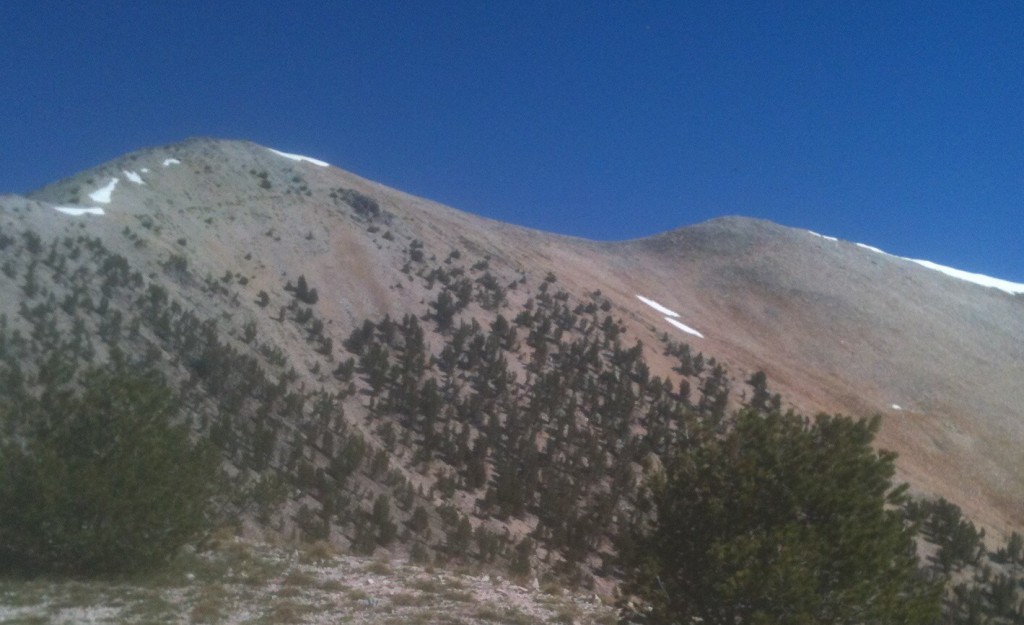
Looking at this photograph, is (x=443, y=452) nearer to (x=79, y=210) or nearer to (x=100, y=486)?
(x=79, y=210)

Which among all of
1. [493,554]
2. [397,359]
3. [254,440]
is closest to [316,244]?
[397,359]

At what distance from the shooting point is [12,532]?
456 inches

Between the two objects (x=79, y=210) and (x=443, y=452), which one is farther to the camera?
(x=79, y=210)

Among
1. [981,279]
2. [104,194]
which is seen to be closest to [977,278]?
[981,279]

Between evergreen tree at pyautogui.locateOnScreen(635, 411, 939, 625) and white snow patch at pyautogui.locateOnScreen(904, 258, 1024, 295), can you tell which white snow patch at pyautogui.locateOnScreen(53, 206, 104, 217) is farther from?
white snow patch at pyautogui.locateOnScreen(904, 258, 1024, 295)

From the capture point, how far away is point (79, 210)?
2562 cm

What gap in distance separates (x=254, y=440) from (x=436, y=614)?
9021mm

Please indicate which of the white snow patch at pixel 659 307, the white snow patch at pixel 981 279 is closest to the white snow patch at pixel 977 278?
the white snow patch at pixel 981 279

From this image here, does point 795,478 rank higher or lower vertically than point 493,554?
higher

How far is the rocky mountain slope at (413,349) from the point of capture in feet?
66.4

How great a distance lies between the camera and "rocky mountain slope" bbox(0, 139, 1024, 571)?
2025 centimetres

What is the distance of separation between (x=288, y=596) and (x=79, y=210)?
17465 mm

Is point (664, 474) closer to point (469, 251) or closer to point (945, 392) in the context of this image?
point (469, 251)

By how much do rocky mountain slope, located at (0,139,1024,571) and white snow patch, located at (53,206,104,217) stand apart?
9 centimetres
